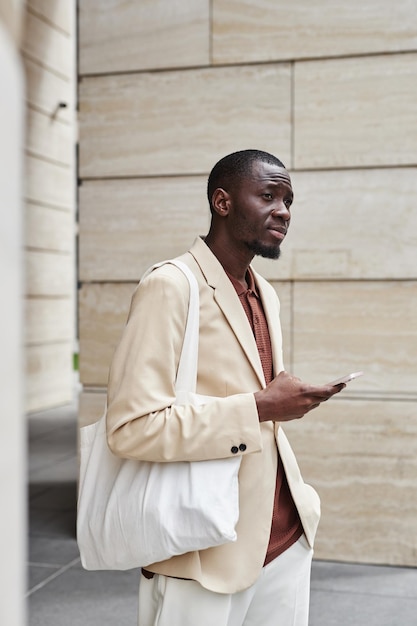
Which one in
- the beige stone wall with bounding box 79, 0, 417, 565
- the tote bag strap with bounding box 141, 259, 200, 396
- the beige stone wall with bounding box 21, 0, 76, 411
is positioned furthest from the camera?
the beige stone wall with bounding box 21, 0, 76, 411

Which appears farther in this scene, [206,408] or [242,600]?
[242,600]

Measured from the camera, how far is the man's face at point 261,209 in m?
2.49

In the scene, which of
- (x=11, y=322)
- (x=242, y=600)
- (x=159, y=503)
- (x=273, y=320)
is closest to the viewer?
(x=11, y=322)

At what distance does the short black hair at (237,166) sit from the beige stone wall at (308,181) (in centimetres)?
333

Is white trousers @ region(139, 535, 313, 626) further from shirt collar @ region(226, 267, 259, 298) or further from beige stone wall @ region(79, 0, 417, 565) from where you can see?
beige stone wall @ region(79, 0, 417, 565)

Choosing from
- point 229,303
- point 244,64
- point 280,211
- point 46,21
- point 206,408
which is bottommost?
point 206,408

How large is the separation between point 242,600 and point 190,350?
2.46 feet

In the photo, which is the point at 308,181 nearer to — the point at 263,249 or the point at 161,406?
the point at 263,249

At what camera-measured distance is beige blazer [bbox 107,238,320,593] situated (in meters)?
2.23

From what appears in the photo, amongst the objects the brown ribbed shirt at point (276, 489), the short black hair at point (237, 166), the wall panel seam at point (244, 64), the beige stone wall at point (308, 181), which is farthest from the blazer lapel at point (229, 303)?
the wall panel seam at point (244, 64)

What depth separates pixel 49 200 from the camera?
47.9 feet

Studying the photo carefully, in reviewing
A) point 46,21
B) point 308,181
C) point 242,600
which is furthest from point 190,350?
point 46,21

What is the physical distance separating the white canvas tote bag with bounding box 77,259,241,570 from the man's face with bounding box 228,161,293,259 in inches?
9.7

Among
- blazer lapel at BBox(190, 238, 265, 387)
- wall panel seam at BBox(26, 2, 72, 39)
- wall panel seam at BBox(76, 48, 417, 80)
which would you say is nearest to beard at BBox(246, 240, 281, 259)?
blazer lapel at BBox(190, 238, 265, 387)
